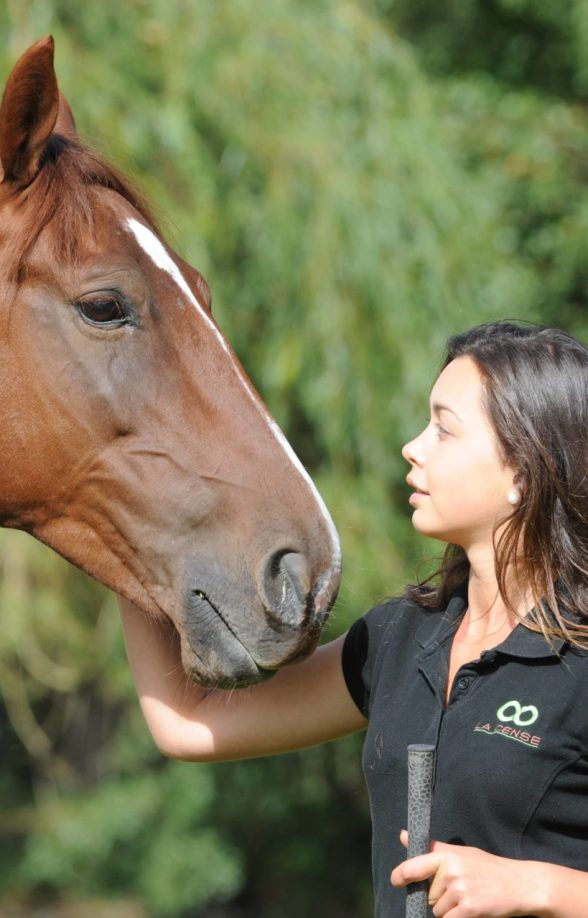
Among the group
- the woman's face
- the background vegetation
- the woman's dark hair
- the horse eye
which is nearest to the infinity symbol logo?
the woman's dark hair

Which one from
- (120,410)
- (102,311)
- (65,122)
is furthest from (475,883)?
(65,122)

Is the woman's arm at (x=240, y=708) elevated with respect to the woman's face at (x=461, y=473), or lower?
lower

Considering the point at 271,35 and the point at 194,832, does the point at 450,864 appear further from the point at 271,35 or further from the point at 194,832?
the point at 194,832

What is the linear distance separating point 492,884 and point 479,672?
0.98 ft

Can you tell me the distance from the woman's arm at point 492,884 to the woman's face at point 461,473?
463mm

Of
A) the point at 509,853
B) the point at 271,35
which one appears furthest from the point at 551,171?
the point at 509,853

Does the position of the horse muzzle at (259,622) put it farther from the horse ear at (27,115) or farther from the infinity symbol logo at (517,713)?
the horse ear at (27,115)

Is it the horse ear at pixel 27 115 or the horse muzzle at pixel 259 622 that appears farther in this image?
the horse ear at pixel 27 115

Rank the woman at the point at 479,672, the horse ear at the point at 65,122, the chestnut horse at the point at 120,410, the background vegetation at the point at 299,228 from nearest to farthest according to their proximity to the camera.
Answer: the woman at the point at 479,672 < the chestnut horse at the point at 120,410 < the horse ear at the point at 65,122 < the background vegetation at the point at 299,228

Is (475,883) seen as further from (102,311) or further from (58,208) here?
(58,208)

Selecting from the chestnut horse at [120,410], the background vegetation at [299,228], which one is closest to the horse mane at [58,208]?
the chestnut horse at [120,410]

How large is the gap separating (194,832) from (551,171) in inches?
169

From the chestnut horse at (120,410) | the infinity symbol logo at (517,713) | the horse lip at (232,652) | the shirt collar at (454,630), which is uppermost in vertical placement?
the chestnut horse at (120,410)

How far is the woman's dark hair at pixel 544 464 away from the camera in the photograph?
5.31 feet
